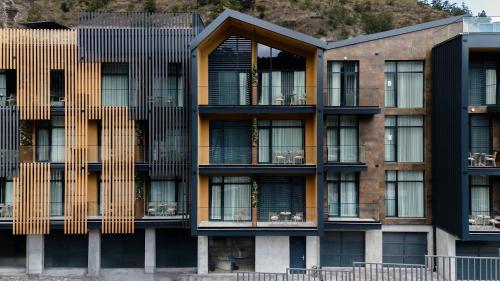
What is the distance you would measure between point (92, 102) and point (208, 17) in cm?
3792

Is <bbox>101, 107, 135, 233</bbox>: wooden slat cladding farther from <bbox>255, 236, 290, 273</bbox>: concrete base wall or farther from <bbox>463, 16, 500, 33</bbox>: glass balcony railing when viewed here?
<bbox>463, 16, 500, 33</bbox>: glass balcony railing

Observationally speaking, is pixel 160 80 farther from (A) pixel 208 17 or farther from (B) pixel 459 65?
(A) pixel 208 17

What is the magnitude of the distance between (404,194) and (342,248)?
3725 millimetres

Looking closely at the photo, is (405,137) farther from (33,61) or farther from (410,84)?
(33,61)

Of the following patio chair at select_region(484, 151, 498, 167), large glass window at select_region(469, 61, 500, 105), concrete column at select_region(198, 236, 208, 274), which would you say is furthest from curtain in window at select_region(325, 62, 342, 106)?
concrete column at select_region(198, 236, 208, 274)

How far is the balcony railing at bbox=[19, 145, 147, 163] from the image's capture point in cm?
1931

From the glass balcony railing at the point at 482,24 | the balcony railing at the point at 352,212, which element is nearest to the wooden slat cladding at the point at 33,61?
the balcony railing at the point at 352,212

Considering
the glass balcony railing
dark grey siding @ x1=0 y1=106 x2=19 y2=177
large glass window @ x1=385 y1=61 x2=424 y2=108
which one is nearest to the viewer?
the glass balcony railing

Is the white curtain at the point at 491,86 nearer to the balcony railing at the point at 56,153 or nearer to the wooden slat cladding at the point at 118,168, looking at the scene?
the balcony railing at the point at 56,153

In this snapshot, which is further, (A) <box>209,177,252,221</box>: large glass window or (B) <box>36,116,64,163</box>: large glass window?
(B) <box>36,116,64,163</box>: large glass window

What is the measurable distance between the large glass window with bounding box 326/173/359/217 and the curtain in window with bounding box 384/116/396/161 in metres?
1.84

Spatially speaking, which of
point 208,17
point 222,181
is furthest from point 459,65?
point 208,17

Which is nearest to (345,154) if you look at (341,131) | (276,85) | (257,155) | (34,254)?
(341,131)

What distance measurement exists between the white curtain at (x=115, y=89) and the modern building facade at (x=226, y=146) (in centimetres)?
8
